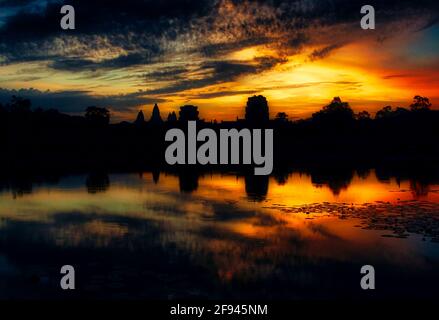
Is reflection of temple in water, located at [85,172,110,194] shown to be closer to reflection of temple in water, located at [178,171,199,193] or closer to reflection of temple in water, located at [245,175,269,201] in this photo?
reflection of temple in water, located at [178,171,199,193]

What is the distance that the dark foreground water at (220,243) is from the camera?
17.4 meters

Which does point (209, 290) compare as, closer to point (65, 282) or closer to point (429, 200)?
point (65, 282)

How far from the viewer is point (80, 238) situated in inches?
1002

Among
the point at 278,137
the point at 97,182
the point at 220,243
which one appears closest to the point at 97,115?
the point at 278,137

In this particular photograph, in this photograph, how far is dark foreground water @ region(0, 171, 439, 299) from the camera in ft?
57.1

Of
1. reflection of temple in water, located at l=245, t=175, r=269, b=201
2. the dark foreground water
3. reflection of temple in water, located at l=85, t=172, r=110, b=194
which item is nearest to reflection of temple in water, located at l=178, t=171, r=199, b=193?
the dark foreground water

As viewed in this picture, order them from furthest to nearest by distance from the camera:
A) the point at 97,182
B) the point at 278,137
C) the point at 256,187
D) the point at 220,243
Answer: the point at 278,137 → the point at 97,182 → the point at 256,187 → the point at 220,243

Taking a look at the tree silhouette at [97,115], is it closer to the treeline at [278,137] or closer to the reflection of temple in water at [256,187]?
the treeline at [278,137]

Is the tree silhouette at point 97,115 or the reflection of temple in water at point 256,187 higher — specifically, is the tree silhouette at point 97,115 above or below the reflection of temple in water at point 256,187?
above

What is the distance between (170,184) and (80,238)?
29.2 meters

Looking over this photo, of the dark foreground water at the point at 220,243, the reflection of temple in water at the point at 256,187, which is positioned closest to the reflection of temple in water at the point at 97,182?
the dark foreground water at the point at 220,243

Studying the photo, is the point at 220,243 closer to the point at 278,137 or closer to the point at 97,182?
the point at 97,182

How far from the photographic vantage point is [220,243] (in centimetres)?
2438
